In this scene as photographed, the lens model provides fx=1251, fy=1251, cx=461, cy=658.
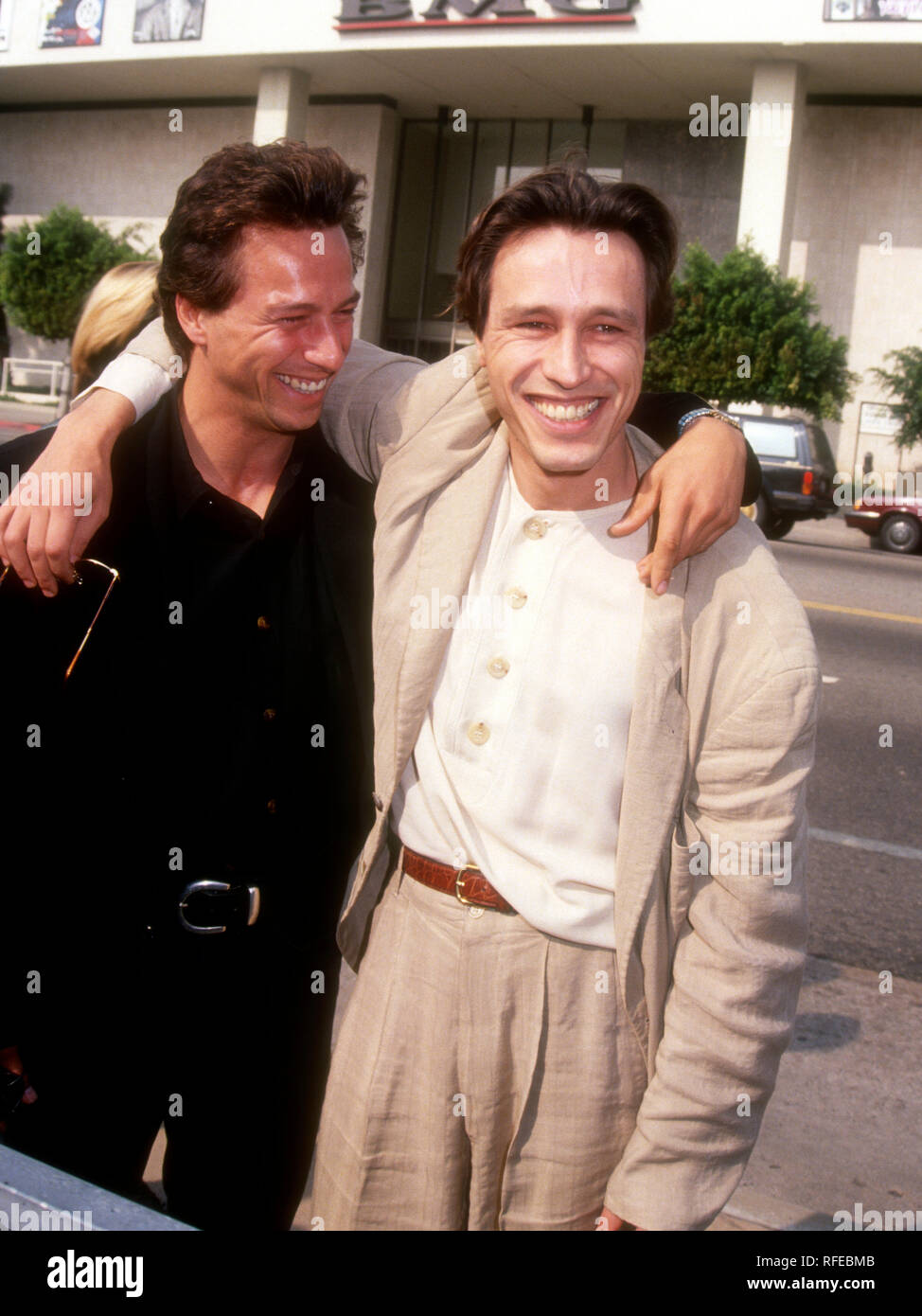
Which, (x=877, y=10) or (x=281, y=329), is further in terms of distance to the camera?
(x=877, y=10)

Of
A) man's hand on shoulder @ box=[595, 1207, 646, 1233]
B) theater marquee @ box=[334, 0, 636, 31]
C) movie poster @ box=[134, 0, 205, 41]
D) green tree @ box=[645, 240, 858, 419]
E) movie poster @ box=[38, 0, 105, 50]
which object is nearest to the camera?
man's hand on shoulder @ box=[595, 1207, 646, 1233]

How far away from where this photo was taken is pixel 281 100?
104 feet

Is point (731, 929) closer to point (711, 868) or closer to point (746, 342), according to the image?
point (711, 868)

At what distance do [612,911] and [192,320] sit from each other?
125 cm

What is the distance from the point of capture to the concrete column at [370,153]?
108 feet

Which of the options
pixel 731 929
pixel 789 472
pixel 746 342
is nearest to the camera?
pixel 731 929

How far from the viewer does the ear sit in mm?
2203

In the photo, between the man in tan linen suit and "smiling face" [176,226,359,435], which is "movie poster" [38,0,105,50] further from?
the man in tan linen suit

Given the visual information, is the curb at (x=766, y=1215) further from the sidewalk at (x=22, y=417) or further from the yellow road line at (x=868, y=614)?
the sidewalk at (x=22, y=417)

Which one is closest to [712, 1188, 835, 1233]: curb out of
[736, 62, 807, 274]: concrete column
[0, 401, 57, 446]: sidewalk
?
[0, 401, 57, 446]: sidewalk

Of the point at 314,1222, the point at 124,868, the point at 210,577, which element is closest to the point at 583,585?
the point at 210,577

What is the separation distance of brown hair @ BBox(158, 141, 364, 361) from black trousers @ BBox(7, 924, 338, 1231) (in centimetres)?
114

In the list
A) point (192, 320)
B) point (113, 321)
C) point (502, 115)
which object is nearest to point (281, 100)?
point (502, 115)
